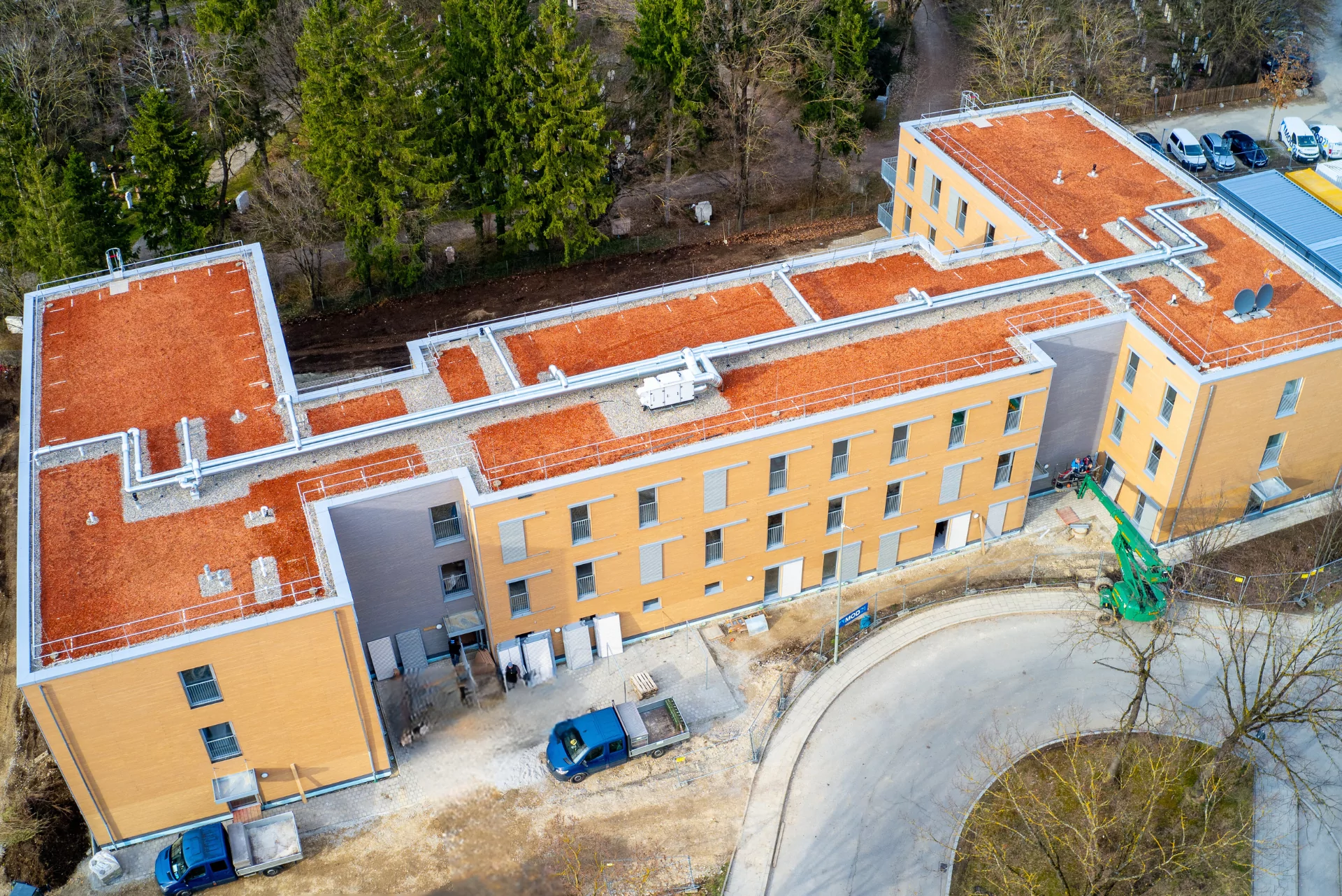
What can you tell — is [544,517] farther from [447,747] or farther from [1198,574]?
[1198,574]

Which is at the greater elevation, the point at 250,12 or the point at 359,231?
the point at 250,12

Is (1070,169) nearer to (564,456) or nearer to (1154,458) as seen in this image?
(1154,458)

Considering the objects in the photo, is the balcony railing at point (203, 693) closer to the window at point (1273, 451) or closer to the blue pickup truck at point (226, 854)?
the blue pickup truck at point (226, 854)

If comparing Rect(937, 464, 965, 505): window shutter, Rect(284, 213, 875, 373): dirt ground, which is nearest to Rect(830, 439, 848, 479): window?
Rect(937, 464, 965, 505): window shutter

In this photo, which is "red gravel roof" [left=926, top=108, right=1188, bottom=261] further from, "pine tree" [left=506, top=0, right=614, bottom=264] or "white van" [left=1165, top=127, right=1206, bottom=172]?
"pine tree" [left=506, top=0, right=614, bottom=264]

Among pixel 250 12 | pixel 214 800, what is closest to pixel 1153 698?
pixel 214 800


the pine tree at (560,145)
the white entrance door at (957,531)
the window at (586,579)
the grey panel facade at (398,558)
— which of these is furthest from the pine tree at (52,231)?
the white entrance door at (957,531)
